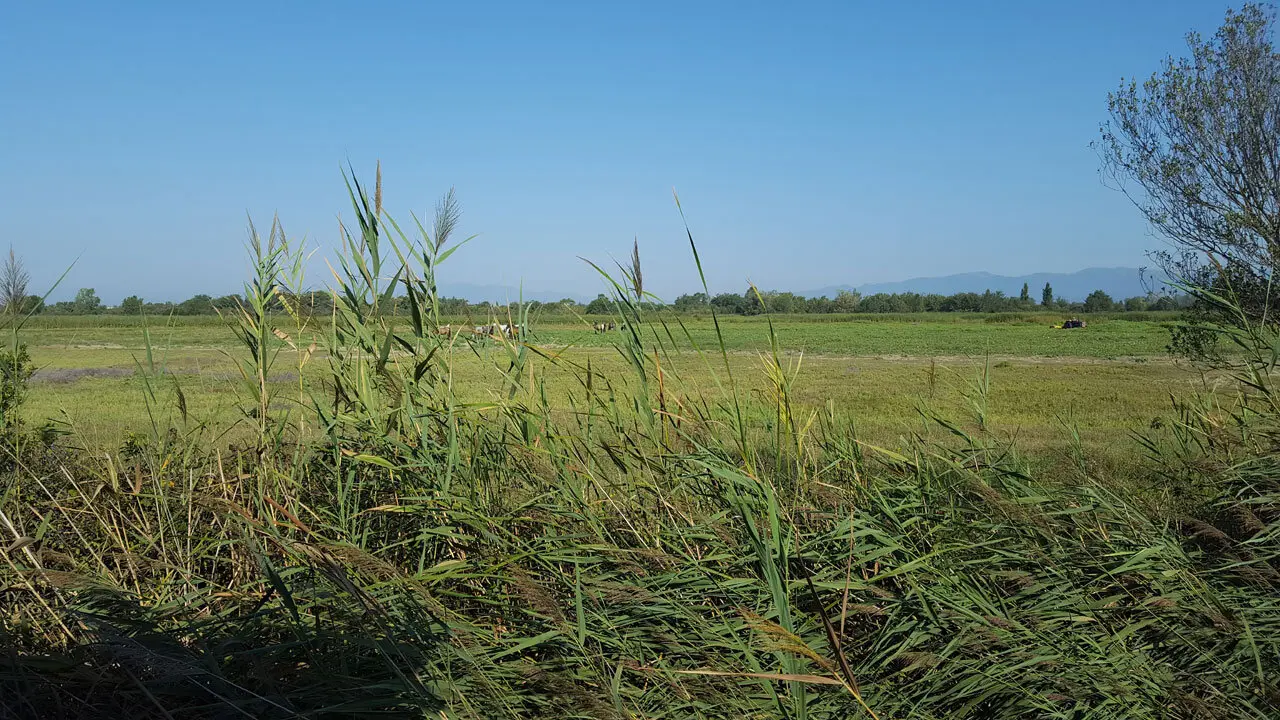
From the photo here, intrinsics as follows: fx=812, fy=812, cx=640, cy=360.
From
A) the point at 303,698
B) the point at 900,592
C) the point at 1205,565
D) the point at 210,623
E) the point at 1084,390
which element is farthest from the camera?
the point at 1084,390

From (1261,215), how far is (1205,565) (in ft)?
30.2

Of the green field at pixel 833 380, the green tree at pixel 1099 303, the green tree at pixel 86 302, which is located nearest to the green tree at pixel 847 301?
the green tree at pixel 1099 303

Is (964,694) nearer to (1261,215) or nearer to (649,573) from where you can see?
(649,573)

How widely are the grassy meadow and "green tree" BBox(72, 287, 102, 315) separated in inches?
19.4

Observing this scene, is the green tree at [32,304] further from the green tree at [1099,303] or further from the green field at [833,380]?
the green tree at [1099,303]

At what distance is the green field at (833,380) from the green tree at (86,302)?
6.0 inches

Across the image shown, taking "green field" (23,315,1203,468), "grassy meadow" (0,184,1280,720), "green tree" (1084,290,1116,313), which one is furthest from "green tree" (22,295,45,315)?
"green tree" (1084,290,1116,313)

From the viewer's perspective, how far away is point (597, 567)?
2.86 meters

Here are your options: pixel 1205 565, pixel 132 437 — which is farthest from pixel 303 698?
pixel 1205 565

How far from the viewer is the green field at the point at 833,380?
161 inches

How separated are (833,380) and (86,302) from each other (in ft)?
48.3

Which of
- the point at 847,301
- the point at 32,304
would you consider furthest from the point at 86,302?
the point at 847,301

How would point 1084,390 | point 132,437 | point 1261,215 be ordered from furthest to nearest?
point 1084,390, point 1261,215, point 132,437

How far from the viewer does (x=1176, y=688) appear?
7.73ft
